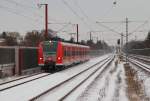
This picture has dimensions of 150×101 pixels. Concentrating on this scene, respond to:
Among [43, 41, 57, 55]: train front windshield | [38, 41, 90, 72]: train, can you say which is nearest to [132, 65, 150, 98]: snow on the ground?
[38, 41, 90, 72]: train

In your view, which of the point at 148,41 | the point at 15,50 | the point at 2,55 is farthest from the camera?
the point at 148,41

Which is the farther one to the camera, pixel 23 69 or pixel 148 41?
pixel 148 41

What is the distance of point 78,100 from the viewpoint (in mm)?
16188

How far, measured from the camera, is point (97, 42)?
170250 millimetres

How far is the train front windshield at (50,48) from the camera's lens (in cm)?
3866

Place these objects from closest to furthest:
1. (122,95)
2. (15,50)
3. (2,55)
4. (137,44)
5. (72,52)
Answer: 1. (122,95)
2. (2,55)
3. (15,50)
4. (72,52)
5. (137,44)

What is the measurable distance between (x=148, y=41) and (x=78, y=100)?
119897 mm

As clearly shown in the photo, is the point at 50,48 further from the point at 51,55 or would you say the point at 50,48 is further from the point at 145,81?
the point at 145,81

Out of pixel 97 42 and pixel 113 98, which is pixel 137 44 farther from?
pixel 113 98

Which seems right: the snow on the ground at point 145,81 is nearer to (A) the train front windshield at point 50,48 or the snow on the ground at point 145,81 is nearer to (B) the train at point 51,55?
(B) the train at point 51,55

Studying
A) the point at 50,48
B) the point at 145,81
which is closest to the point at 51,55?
the point at 50,48

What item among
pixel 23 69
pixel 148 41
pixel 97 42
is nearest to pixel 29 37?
pixel 148 41

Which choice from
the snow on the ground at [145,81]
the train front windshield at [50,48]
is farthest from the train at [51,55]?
the snow on the ground at [145,81]

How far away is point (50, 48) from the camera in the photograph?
38812 millimetres
